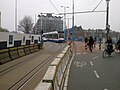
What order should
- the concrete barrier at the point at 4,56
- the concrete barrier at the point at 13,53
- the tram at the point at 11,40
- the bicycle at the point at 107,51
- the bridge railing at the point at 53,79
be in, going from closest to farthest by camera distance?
the bridge railing at the point at 53,79 < the concrete barrier at the point at 4,56 < the tram at the point at 11,40 < the concrete barrier at the point at 13,53 < the bicycle at the point at 107,51

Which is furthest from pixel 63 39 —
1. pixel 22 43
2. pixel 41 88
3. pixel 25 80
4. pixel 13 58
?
pixel 41 88

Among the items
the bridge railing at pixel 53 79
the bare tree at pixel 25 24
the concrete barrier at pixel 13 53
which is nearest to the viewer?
the bridge railing at pixel 53 79

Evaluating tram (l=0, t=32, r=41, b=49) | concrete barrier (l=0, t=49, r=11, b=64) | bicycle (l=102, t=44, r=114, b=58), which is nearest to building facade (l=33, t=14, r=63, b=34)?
tram (l=0, t=32, r=41, b=49)

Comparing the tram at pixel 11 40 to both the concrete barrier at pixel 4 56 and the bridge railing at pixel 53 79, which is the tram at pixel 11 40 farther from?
the bridge railing at pixel 53 79

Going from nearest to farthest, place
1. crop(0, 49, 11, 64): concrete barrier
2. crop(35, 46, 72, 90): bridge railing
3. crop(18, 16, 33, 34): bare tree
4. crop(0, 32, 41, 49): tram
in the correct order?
crop(35, 46, 72, 90): bridge railing, crop(0, 49, 11, 64): concrete barrier, crop(0, 32, 41, 49): tram, crop(18, 16, 33, 34): bare tree

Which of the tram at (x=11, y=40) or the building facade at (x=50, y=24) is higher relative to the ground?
the building facade at (x=50, y=24)

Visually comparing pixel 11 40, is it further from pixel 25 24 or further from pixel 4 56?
pixel 25 24

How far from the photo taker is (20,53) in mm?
23094

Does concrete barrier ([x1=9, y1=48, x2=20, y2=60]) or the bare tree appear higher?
the bare tree

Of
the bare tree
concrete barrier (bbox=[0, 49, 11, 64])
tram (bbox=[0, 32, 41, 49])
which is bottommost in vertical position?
concrete barrier (bbox=[0, 49, 11, 64])

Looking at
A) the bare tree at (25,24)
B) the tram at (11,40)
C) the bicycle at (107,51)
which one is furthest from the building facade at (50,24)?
the bicycle at (107,51)

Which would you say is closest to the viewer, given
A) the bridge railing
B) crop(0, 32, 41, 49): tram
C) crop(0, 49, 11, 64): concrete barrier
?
the bridge railing

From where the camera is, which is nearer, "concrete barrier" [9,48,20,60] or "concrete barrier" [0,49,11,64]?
"concrete barrier" [0,49,11,64]

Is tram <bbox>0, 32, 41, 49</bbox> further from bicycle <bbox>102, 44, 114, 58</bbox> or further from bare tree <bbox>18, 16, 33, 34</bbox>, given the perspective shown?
bare tree <bbox>18, 16, 33, 34</bbox>
